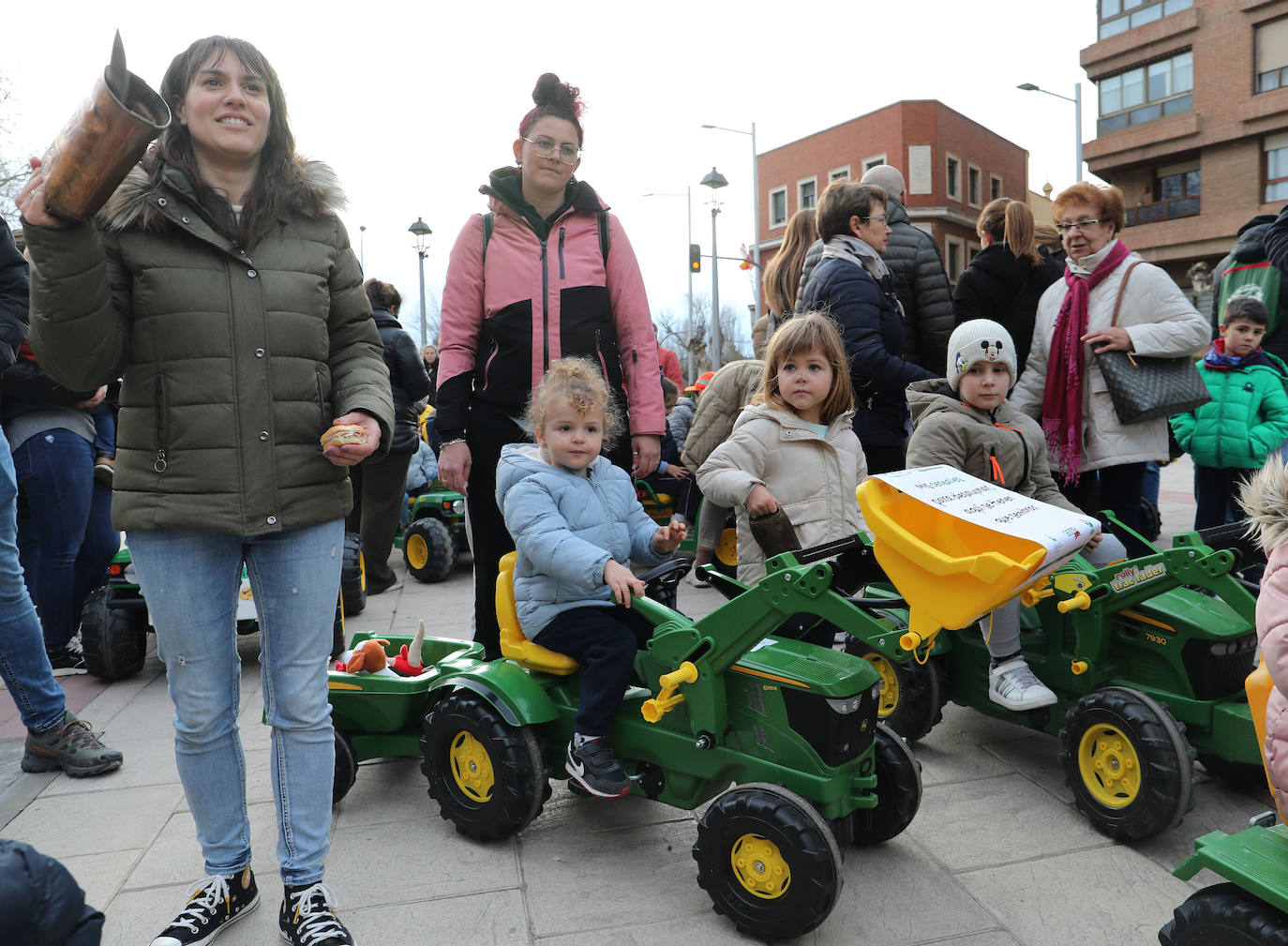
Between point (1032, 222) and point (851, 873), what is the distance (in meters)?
3.46

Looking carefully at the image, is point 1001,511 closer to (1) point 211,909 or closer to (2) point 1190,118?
(1) point 211,909

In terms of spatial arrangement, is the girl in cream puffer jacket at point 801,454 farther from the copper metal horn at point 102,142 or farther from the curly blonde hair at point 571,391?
the copper metal horn at point 102,142

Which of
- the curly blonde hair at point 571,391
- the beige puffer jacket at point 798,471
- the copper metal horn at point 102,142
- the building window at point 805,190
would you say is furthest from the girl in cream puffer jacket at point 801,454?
the building window at point 805,190

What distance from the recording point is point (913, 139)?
39156 mm

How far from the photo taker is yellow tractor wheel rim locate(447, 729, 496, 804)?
115 inches

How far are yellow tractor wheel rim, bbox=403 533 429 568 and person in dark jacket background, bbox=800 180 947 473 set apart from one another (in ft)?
13.2

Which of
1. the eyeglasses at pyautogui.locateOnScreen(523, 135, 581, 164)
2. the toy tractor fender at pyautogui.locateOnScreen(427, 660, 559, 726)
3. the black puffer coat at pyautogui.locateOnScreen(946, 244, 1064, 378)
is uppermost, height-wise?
the eyeglasses at pyautogui.locateOnScreen(523, 135, 581, 164)

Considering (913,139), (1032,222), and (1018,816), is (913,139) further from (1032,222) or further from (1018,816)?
(1018,816)

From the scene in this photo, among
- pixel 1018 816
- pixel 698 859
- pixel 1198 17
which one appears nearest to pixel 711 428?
pixel 1018 816

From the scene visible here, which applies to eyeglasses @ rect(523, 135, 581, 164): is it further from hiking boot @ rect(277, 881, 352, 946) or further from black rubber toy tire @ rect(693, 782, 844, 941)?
hiking boot @ rect(277, 881, 352, 946)

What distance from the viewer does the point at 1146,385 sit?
404cm

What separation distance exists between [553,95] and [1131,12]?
113 ft

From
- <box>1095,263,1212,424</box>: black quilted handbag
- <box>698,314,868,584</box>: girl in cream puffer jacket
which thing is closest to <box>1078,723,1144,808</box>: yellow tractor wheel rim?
<box>698,314,868,584</box>: girl in cream puffer jacket

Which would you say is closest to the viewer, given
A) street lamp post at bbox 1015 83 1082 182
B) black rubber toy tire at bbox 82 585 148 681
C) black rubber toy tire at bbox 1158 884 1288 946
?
black rubber toy tire at bbox 1158 884 1288 946
